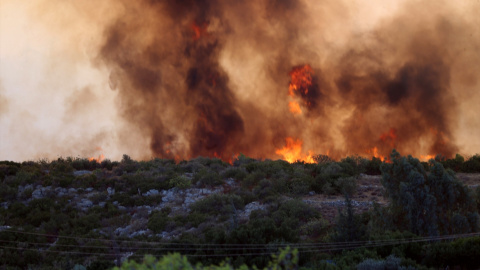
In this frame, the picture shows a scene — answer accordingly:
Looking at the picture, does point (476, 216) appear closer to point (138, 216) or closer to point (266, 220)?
point (266, 220)

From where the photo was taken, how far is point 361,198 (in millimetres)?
28453

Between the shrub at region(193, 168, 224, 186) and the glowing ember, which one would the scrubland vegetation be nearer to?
the shrub at region(193, 168, 224, 186)

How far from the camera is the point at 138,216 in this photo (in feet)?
95.6

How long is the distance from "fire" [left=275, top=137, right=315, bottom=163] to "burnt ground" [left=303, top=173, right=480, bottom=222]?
12769 millimetres

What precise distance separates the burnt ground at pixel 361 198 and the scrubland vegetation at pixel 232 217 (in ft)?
2.21

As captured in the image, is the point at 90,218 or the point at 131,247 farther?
the point at 90,218

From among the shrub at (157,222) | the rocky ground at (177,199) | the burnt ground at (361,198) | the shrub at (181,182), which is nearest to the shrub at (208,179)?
the rocky ground at (177,199)

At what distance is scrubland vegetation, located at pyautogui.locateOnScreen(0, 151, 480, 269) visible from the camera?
57.4 ft

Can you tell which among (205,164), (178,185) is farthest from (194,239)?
Answer: (205,164)

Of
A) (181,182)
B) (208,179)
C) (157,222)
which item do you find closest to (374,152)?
(208,179)

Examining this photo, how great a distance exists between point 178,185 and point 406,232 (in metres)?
19.3

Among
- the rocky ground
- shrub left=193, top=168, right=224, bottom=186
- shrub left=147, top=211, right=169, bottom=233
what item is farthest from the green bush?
shrub left=193, top=168, right=224, bottom=186

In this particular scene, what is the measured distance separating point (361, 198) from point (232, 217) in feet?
29.4

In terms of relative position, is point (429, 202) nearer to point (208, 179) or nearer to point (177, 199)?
point (177, 199)
